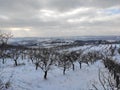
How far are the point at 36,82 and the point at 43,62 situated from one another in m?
8.60

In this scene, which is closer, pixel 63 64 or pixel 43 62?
pixel 43 62

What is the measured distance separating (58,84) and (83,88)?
18.8 feet

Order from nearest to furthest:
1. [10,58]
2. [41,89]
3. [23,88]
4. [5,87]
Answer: [5,87]
[23,88]
[41,89]
[10,58]

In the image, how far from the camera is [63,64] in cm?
5850

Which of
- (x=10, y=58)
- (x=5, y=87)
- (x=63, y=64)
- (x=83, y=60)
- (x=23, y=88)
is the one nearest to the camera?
(x=5, y=87)

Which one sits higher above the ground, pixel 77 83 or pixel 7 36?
pixel 7 36

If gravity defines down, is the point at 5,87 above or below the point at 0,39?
below

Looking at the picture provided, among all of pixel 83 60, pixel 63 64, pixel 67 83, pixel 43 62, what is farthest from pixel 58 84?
pixel 83 60

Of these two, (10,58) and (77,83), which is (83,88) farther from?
(10,58)

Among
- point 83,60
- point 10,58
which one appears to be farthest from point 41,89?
point 10,58

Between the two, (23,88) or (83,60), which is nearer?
(23,88)

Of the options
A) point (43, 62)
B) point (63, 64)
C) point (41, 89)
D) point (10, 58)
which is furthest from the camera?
A: point (10, 58)

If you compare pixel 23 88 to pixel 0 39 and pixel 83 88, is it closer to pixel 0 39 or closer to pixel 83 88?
pixel 83 88

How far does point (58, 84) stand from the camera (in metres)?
45.0
